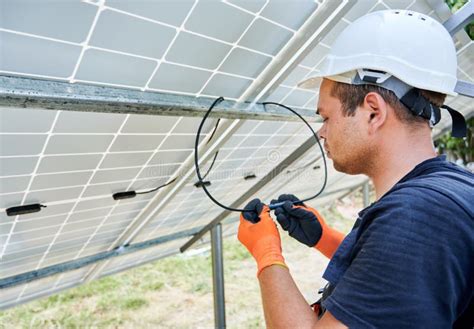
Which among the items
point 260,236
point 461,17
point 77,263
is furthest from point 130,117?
point 461,17

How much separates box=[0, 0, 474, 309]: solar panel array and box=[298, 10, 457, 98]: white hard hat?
0.37 m

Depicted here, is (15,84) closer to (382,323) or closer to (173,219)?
(382,323)

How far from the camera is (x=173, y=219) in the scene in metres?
2.32

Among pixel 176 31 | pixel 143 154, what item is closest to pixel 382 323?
pixel 176 31

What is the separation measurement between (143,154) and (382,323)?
113 cm

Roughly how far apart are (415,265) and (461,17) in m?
1.34

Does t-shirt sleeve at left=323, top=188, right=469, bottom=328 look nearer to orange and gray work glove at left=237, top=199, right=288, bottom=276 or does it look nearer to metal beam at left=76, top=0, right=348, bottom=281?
orange and gray work glove at left=237, top=199, right=288, bottom=276

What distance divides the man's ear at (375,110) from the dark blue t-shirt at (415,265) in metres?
0.20

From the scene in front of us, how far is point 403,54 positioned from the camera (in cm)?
85

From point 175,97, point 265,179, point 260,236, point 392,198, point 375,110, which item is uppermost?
point 175,97

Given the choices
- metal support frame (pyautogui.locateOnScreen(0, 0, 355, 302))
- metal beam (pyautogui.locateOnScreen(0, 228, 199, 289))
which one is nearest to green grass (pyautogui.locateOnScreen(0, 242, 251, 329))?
metal beam (pyautogui.locateOnScreen(0, 228, 199, 289))

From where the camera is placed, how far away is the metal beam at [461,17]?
144 cm

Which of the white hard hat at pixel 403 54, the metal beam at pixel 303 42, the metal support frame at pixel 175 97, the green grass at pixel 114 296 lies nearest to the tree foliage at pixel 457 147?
the green grass at pixel 114 296

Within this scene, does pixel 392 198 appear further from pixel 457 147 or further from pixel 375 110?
pixel 457 147
